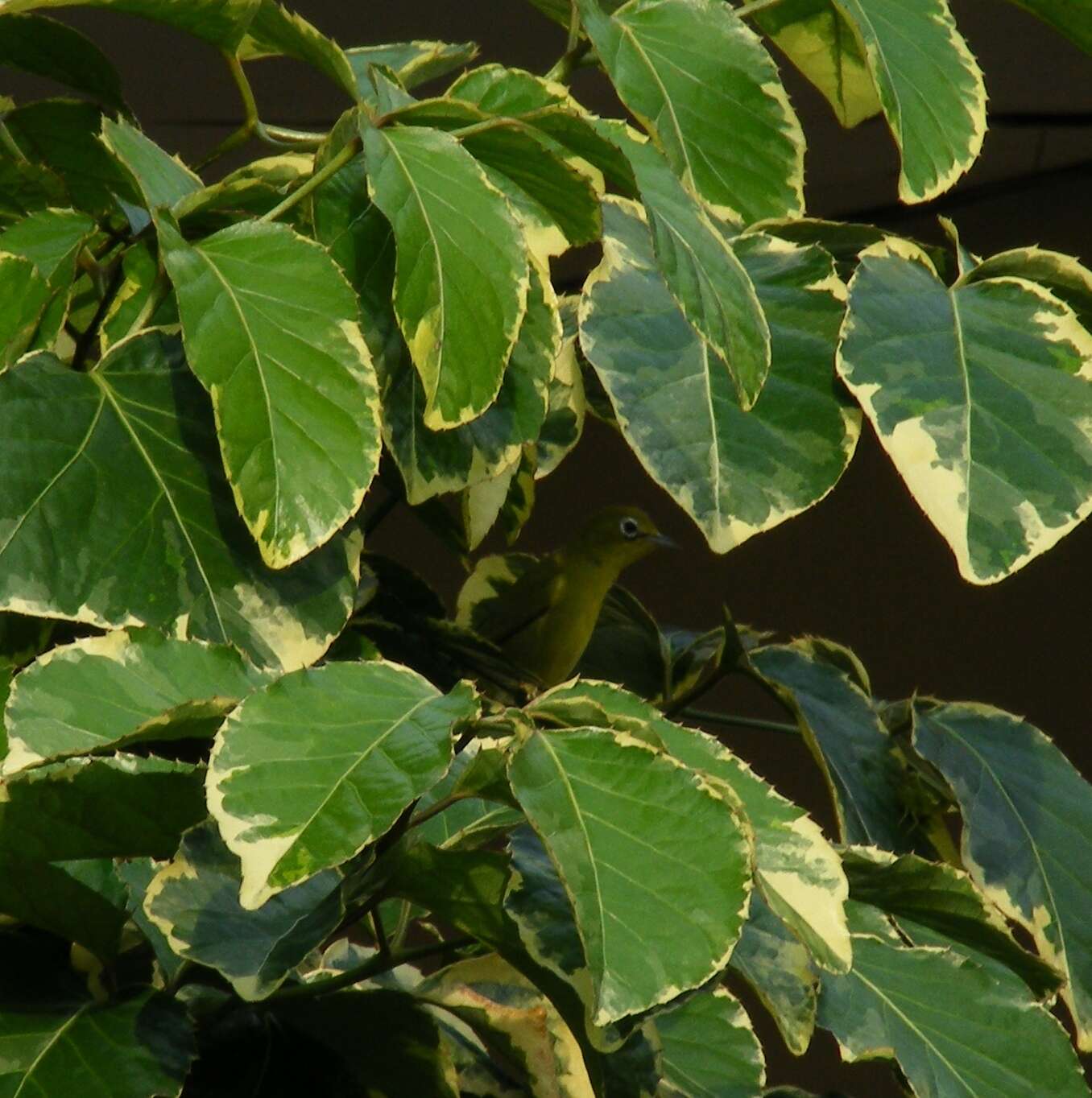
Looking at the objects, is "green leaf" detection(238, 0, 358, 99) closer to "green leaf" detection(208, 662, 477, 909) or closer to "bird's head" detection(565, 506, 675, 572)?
A: "green leaf" detection(208, 662, 477, 909)

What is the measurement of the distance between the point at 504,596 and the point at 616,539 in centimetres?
31

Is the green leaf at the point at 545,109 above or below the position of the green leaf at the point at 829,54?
above

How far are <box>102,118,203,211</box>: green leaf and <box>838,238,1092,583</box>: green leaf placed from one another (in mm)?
287

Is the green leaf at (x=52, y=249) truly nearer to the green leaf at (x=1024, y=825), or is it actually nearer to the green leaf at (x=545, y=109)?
the green leaf at (x=545, y=109)

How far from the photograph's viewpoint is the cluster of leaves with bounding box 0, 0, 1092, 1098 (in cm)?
52

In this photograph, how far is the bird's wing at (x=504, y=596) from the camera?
1.26 meters

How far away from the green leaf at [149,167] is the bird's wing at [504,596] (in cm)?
58

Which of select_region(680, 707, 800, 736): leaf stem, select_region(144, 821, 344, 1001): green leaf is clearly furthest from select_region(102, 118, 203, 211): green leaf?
select_region(680, 707, 800, 736): leaf stem

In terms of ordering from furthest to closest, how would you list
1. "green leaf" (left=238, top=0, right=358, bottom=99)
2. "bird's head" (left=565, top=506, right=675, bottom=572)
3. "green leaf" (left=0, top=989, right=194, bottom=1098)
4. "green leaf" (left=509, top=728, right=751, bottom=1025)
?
"bird's head" (left=565, top=506, right=675, bottom=572) < "green leaf" (left=238, top=0, right=358, bottom=99) < "green leaf" (left=0, top=989, right=194, bottom=1098) < "green leaf" (left=509, top=728, right=751, bottom=1025)

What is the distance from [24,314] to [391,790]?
29 centimetres

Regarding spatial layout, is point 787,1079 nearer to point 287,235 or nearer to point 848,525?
point 848,525

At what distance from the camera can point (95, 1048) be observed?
0.59m

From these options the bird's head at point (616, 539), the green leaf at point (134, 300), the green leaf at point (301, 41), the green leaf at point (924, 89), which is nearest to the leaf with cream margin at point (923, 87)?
the green leaf at point (924, 89)

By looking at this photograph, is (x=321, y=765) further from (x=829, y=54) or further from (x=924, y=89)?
(x=829, y=54)
